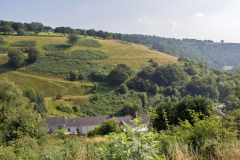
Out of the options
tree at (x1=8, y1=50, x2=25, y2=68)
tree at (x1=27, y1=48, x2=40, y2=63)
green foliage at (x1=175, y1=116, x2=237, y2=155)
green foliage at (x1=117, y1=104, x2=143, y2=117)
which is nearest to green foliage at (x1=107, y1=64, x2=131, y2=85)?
green foliage at (x1=117, y1=104, x2=143, y2=117)

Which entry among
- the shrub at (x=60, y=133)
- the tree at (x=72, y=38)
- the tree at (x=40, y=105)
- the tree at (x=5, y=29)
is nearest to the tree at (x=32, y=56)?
the tree at (x=72, y=38)

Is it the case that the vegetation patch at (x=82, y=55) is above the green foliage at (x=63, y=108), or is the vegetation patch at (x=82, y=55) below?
above

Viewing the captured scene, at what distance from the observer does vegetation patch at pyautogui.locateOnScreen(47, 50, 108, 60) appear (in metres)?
71.6

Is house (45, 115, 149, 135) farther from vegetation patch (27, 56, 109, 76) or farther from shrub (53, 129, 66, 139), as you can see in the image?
vegetation patch (27, 56, 109, 76)

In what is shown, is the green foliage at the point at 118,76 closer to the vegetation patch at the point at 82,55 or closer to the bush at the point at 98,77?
the bush at the point at 98,77

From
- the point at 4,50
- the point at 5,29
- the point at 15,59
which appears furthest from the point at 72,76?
the point at 5,29

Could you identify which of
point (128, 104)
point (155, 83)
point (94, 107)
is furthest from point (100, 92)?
point (155, 83)

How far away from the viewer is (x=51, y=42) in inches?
3322

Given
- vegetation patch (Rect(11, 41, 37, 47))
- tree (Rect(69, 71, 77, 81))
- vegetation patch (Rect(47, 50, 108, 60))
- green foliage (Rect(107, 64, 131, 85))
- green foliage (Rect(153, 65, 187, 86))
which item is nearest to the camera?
tree (Rect(69, 71, 77, 81))

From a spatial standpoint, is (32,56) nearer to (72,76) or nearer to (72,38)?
(72,76)

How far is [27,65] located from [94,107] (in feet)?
105

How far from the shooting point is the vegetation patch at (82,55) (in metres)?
71.6

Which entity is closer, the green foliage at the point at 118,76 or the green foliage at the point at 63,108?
the green foliage at the point at 63,108

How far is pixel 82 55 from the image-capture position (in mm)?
75312
